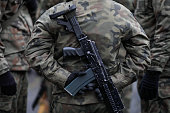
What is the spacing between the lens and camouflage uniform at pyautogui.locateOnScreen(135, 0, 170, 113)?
3.60 meters

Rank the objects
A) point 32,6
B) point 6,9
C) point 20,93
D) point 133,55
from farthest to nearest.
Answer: point 32,6 → point 20,93 → point 6,9 → point 133,55

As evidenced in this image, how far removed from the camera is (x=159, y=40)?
3.65 metres

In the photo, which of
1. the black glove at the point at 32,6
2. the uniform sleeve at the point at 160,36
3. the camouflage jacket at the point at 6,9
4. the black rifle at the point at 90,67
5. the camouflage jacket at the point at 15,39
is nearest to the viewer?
the black rifle at the point at 90,67

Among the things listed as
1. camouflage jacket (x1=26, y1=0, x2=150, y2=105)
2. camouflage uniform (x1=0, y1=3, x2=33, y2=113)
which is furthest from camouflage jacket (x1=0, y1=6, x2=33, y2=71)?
camouflage jacket (x1=26, y1=0, x2=150, y2=105)

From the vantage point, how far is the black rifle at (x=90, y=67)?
290 centimetres

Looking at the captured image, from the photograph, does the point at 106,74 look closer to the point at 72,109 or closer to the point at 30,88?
the point at 72,109

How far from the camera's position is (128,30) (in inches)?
119

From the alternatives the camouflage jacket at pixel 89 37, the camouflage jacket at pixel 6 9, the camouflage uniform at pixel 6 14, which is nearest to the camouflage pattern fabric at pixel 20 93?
the camouflage uniform at pixel 6 14

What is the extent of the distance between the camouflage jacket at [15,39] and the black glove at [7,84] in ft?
1.00

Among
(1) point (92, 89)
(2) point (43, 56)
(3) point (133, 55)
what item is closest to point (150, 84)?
(3) point (133, 55)

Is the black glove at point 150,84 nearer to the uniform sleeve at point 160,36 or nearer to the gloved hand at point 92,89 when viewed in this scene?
the uniform sleeve at point 160,36

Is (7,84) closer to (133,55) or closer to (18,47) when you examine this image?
(18,47)

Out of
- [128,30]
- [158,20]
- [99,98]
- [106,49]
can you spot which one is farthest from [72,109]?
[158,20]

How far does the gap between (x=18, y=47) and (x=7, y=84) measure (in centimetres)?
51
